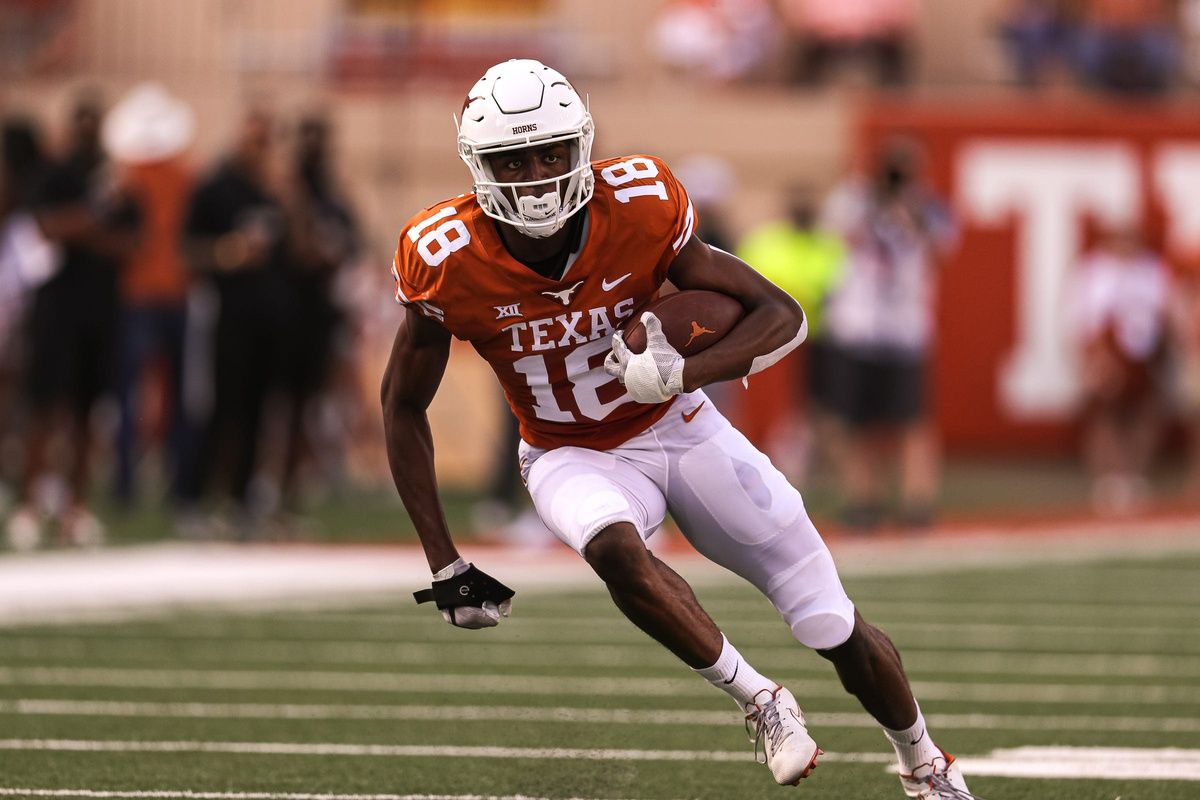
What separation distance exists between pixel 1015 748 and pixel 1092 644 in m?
2.01

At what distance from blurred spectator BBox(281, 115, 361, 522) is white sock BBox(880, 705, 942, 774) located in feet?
19.5

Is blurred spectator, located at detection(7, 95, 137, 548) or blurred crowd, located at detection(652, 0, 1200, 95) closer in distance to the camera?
blurred spectator, located at detection(7, 95, 137, 548)

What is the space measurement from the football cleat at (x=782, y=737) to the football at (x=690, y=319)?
2.23 ft

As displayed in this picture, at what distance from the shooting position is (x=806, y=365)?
532 inches

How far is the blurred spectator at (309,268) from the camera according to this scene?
9.89 meters

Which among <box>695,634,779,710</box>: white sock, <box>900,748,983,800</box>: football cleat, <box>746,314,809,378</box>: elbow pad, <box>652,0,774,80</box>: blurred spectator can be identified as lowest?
<box>652,0,774,80</box>: blurred spectator

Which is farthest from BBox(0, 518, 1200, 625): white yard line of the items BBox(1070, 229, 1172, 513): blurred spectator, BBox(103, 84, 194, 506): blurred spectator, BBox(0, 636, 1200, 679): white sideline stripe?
BBox(1070, 229, 1172, 513): blurred spectator

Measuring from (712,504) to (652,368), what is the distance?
1.28 ft

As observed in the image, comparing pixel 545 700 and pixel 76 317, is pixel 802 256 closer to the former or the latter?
pixel 76 317

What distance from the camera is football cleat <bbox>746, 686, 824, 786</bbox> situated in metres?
4.04

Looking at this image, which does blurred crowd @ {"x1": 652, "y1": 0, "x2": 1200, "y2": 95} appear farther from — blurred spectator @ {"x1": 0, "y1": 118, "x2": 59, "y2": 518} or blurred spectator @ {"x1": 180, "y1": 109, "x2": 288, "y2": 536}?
blurred spectator @ {"x1": 180, "y1": 109, "x2": 288, "y2": 536}

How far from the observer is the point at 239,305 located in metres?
9.73

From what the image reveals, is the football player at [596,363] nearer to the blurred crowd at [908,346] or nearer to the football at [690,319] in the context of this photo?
the football at [690,319]

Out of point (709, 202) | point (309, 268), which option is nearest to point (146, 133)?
point (309, 268)
